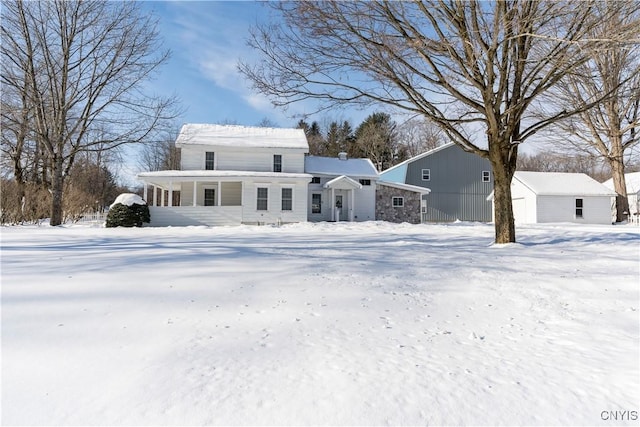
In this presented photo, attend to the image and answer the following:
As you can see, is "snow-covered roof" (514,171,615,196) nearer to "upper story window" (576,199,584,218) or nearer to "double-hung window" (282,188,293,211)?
"upper story window" (576,199,584,218)

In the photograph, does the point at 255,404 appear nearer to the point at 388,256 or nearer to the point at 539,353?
the point at 539,353

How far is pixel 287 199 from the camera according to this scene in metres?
20.0

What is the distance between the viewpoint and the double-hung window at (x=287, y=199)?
1989 cm

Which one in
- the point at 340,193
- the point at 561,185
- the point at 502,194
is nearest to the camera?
the point at 502,194

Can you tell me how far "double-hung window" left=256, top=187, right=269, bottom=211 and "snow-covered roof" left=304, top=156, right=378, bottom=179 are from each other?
3412mm

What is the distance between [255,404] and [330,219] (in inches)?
767

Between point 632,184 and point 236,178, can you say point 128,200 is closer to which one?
point 236,178

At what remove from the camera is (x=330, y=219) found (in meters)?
21.4

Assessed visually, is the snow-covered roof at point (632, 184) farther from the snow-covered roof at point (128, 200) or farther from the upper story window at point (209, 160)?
the snow-covered roof at point (128, 200)

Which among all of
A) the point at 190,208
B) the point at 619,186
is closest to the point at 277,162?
the point at 190,208

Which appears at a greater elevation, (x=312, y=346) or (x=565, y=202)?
(x=565, y=202)

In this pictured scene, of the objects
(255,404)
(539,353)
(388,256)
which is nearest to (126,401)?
(255,404)

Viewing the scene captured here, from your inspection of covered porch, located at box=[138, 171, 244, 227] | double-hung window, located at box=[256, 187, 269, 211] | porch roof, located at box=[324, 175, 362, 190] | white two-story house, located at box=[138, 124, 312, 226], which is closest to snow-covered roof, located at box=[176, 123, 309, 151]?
white two-story house, located at box=[138, 124, 312, 226]

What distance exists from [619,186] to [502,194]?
2029 centimetres
